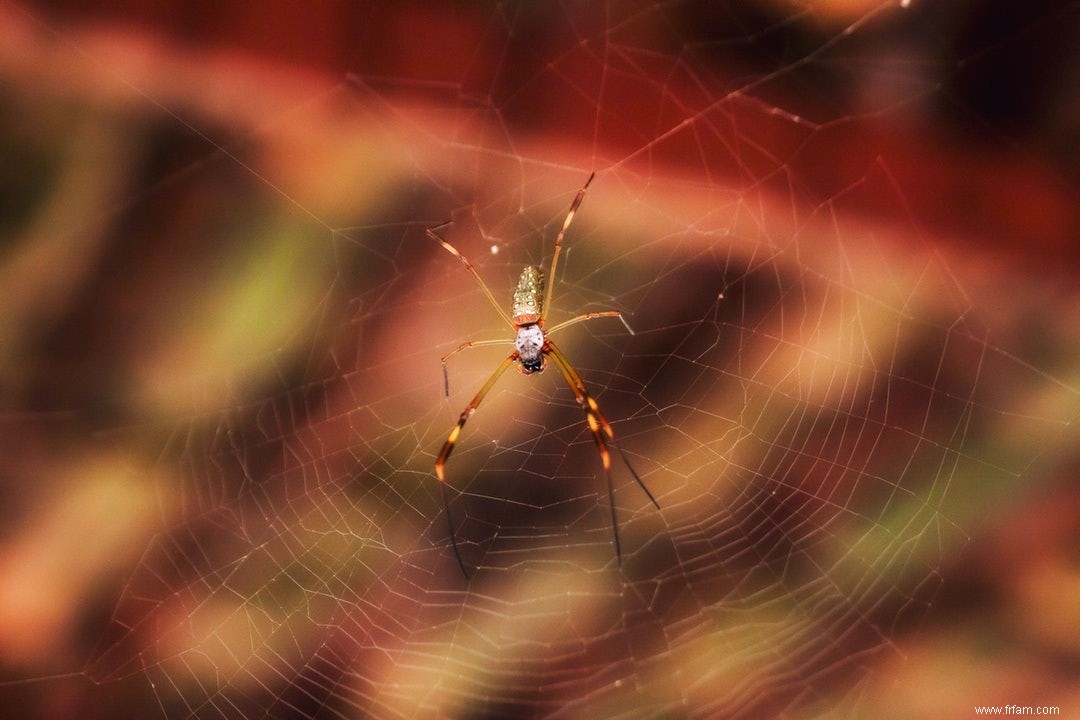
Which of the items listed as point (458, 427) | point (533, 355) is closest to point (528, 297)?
point (533, 355)

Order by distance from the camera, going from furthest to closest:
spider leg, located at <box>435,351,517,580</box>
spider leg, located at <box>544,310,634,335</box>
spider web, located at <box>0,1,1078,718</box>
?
spider leg, located at <box>435,351,517,580</box> → spider leg, located at <box>544,310,634,335</box> → spider web, located at <box>0,1,1078,718</box>

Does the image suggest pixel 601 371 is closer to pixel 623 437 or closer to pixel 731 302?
pixel 623 437

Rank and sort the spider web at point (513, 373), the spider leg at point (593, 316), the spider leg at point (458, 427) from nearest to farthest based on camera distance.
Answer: the spider web at point (513, 373) < the spider leg at point (593, 316) < the spider leg at point (458, 427)

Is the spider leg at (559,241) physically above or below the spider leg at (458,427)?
above

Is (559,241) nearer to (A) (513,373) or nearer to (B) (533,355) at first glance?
(B) (533,355)

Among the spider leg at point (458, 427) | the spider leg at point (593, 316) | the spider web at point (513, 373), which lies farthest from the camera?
the spider leg at point (458, 427)

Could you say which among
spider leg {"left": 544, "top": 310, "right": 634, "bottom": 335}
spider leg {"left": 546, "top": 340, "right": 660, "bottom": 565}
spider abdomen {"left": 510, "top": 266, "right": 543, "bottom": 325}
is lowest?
spider leg {"left": 546, "top": 340, "right": 660, "bottom": 565}

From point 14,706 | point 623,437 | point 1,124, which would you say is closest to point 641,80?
point 623,437

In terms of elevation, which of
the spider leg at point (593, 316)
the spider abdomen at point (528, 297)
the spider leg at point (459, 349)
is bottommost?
the spider leg at point (459, 349)
